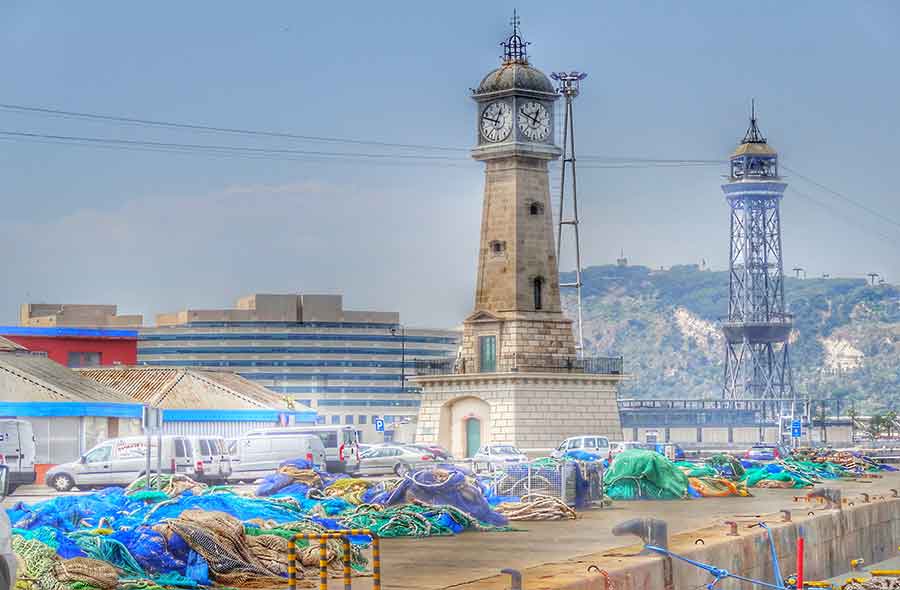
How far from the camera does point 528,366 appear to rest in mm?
65125

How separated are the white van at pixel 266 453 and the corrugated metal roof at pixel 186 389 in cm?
1121

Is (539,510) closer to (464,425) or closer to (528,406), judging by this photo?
(528,406)

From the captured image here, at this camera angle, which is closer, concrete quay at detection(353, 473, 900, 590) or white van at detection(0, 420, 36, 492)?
concrete quay at detection(353, 473, 900, 590)

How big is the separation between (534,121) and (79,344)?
84.4 feet

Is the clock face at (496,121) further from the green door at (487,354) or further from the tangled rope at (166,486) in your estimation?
the tangled rope at (166,486)

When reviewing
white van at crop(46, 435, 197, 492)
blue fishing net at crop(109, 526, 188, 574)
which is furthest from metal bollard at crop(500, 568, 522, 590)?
white van at crop(46, 435, 197, 492)

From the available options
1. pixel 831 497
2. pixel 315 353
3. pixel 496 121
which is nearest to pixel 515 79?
pixel 496 121

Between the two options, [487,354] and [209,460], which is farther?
[487,354]

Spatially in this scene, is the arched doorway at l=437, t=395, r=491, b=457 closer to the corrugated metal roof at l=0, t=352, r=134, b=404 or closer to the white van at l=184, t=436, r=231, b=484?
the corrugated metal roof at l=0, t=352, r=134, b=404

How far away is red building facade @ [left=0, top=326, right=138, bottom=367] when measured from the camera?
7581 centimetres

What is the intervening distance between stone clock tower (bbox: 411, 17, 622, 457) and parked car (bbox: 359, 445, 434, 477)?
436 inches

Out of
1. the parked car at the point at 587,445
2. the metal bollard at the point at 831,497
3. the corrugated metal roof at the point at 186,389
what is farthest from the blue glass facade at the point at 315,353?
the metal bollard at the point at 831,497

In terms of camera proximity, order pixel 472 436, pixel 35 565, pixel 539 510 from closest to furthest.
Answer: pixel 35 565 < pixel 539 510 < pixel 472 436

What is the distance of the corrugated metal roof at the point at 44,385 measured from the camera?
167ft
